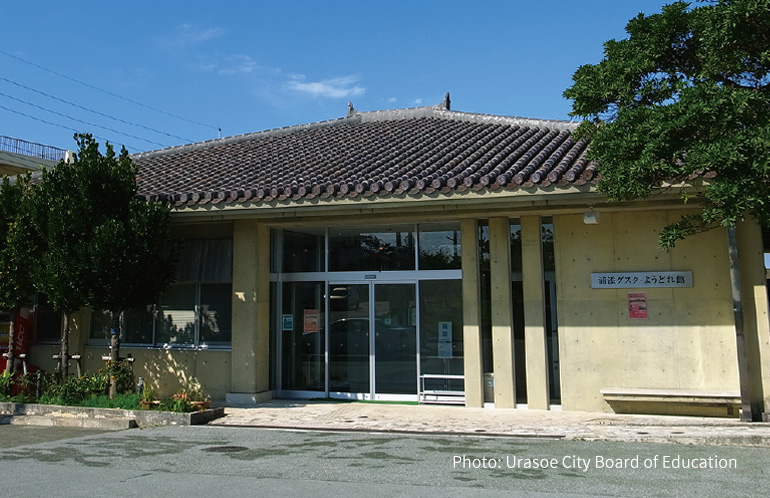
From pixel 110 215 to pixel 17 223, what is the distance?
177 cm

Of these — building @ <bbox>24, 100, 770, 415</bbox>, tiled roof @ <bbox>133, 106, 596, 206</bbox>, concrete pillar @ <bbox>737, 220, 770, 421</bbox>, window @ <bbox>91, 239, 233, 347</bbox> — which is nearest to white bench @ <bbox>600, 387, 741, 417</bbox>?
building @ <bbox>24, 100, 770, 415</bbox>

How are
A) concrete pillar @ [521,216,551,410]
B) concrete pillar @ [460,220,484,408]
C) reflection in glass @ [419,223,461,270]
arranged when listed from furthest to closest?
reflection in glass @ [419,223,461,270]
concrete pillar @ [460,220,484,408]
concrete pillar @ [521,216,551,410]

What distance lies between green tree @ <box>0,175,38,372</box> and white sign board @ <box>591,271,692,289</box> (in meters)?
9.42

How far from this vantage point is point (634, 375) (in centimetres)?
1055

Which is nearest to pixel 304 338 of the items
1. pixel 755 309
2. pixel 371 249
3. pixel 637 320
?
pixel 371 249

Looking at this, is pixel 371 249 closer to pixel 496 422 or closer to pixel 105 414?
pixel 496 422

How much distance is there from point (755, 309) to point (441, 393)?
5.11m

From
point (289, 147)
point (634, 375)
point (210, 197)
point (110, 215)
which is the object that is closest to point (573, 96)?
point (634, 375)

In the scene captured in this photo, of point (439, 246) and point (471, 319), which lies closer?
point (471, 319)

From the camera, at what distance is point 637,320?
10609 millimetres

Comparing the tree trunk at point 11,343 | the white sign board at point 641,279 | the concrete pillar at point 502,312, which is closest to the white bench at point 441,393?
the concrete pillar at point 502,312

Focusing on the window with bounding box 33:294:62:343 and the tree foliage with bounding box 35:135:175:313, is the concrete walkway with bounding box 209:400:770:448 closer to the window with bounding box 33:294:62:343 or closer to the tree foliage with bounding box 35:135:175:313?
the tree foliage with bounding box 35:135:175:313

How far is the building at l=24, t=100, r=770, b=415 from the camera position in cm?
1024

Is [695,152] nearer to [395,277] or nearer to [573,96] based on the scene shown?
[573,96]
